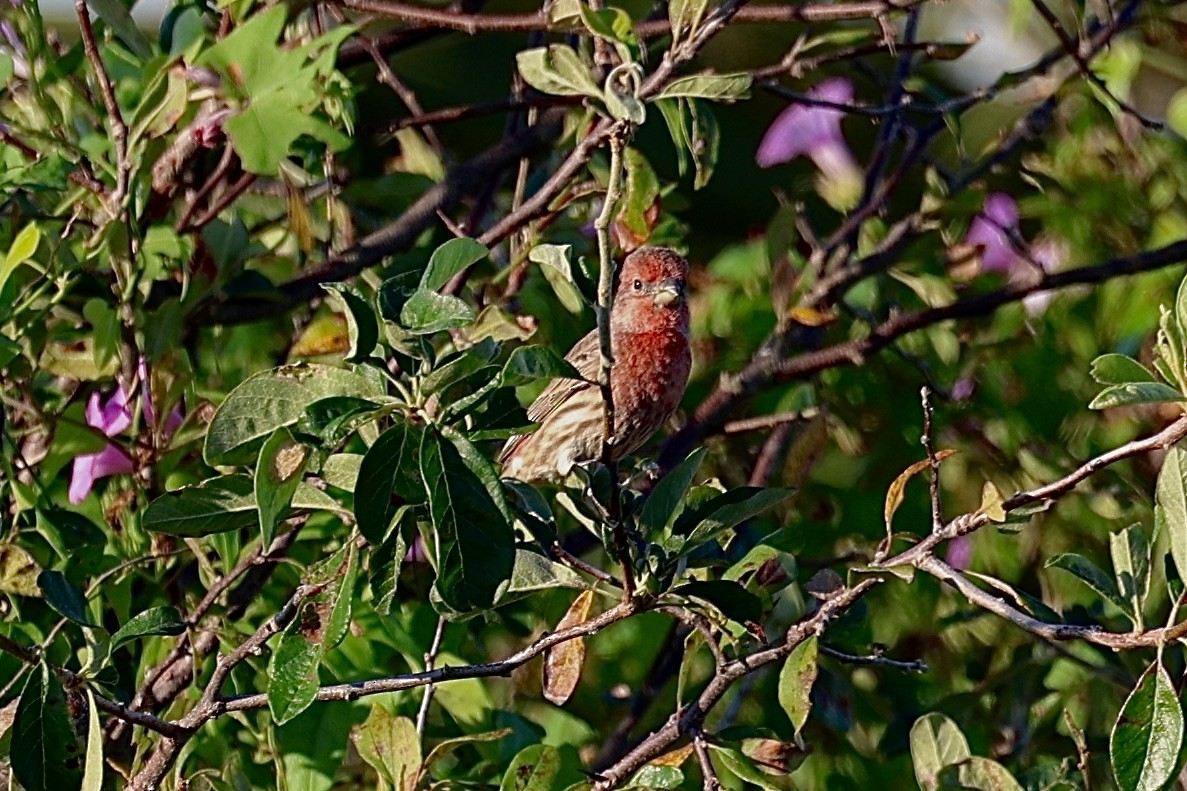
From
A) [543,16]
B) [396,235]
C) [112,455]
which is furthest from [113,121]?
[543,16]

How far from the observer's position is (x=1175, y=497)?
8.04ft

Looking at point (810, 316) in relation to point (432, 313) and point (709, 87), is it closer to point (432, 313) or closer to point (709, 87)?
point (709, 87)

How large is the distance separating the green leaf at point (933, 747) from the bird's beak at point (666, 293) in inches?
73.0

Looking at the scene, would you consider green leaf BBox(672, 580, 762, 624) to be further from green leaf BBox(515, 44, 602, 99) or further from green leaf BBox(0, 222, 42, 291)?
green leaf BBox(0, 222, 42, 291)

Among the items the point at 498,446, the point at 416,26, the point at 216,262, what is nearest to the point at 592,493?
the point at 216,262

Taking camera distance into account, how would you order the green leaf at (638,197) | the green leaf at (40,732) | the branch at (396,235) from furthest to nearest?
the branch at (396,235) < the green leaf at (638,197) < the green leaf at (40,732)

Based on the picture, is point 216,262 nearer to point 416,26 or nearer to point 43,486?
point 43,486

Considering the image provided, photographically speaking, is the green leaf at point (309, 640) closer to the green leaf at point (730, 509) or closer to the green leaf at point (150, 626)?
the green leaf at point (150, 626)

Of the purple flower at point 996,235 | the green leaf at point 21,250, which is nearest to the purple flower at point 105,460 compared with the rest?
the green leaf at point 21,250

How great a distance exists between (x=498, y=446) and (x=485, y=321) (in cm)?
146

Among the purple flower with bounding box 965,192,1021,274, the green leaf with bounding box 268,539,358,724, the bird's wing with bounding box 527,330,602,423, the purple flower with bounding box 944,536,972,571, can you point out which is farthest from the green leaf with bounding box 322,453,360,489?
the purple flower with bounding box 965,192,1021,274

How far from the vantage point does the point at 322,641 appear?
2.43m

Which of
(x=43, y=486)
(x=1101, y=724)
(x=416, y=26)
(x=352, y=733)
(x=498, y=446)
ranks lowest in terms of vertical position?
(x=1101, y=724)

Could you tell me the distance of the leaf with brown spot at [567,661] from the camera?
288cm
